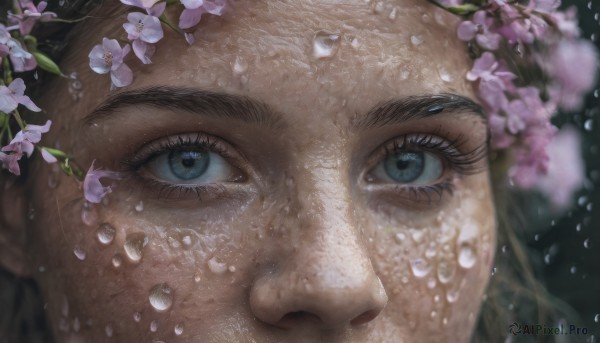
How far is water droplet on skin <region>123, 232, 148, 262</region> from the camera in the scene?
65.9 inches

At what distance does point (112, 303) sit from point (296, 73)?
57 centimetres

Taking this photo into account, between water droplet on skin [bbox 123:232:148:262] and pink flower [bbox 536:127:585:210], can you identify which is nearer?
water droplet on skin [bbox 123:232:148:262]

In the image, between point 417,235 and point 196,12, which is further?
point 417,235

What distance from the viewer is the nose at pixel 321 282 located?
5.11 ft

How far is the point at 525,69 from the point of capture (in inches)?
86.2

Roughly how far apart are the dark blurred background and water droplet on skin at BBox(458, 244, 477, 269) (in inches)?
35.5

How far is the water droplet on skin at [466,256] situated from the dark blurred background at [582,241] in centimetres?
90

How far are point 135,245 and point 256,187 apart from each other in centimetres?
26

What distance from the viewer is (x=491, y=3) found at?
190 cm

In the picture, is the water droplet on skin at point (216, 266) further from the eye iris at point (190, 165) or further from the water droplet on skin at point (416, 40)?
the water droplet on skin at point (416, 40)

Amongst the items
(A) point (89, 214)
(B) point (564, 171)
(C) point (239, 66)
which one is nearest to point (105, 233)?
(A) point (89, 214)

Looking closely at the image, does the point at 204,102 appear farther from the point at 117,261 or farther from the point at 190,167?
the point at 117,261

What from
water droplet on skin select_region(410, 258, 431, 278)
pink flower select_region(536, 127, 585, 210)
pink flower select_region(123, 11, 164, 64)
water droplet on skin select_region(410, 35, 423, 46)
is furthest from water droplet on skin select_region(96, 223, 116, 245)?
pink flower select_region(536, 127, 585, 210)

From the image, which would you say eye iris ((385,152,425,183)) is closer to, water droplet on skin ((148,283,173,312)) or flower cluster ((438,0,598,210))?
flower cluster ((438,0,598,210))
